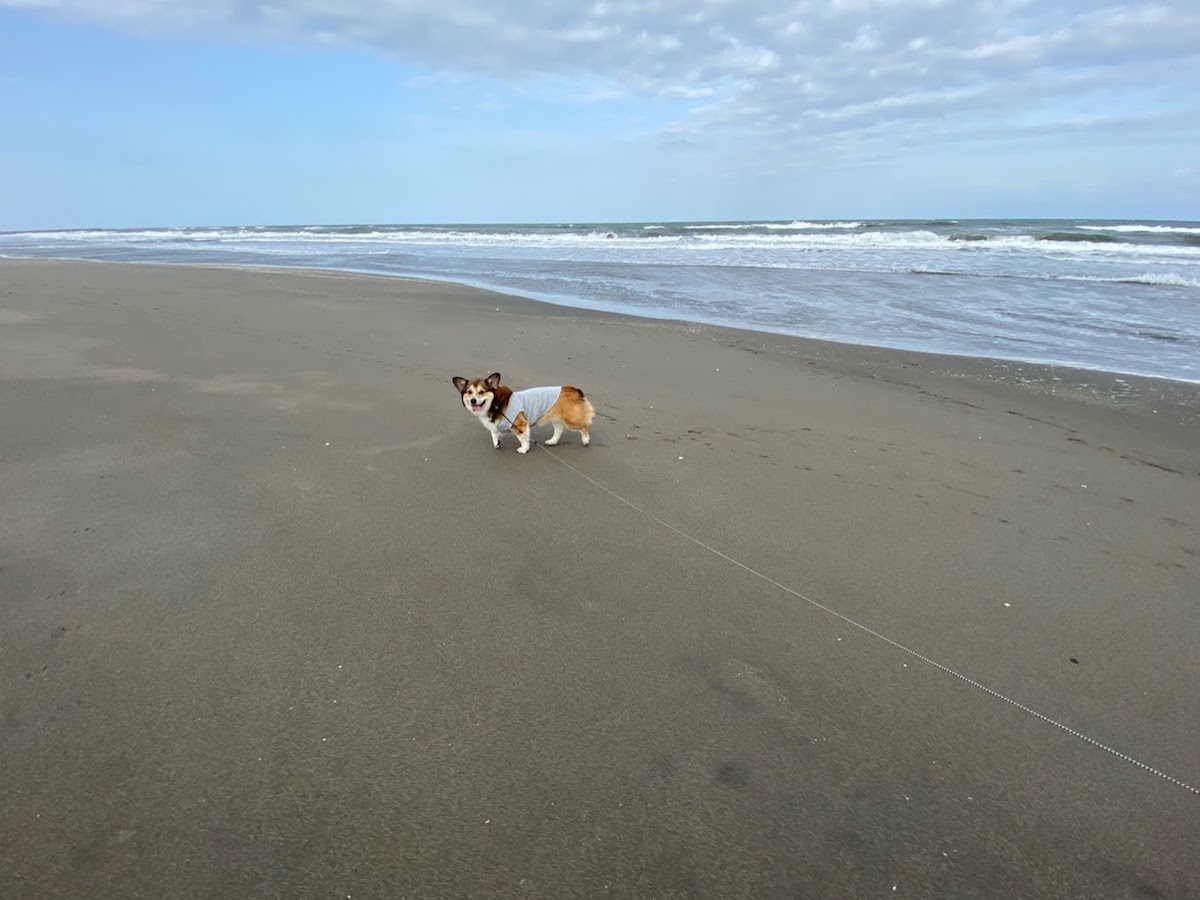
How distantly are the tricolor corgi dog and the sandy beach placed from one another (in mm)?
246

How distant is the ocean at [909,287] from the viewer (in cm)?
880

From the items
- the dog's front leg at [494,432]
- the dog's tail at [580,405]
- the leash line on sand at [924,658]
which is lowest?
the leash line on sand at [924,658]

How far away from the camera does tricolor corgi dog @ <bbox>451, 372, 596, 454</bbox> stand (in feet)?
14.9

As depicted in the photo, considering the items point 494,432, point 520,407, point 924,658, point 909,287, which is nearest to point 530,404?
point 520,407

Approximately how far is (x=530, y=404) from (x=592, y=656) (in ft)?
7.94

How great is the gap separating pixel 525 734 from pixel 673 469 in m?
2.46

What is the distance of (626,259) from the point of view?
2170 centimetres

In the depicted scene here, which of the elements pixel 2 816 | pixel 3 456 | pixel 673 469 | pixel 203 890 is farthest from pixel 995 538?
pixel 3 456

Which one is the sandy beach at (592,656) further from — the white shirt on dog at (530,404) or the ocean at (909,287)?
the ocean at (909,287)

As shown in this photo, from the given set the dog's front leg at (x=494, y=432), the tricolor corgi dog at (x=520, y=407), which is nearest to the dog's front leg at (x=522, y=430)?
the tricolor corgi dog at (x=520, y=407)

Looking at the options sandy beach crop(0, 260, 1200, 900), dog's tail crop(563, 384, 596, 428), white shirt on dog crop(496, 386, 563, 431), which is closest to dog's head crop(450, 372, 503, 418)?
white shirt on dog crop(496, 386, 563, 431)

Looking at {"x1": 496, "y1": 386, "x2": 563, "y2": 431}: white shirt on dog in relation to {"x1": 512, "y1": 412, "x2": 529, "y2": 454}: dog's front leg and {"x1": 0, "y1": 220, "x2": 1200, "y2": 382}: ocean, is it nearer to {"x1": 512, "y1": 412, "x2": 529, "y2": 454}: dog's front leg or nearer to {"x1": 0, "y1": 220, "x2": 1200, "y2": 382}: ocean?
{"x1": 512, "y1": 412, "x2": 529, "y2": 454}: dog's front leg

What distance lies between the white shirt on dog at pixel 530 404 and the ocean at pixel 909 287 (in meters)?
5.39

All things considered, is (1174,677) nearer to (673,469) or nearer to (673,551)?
(673,551)
